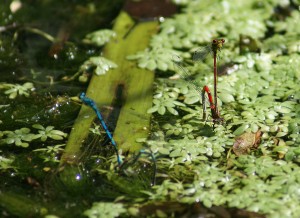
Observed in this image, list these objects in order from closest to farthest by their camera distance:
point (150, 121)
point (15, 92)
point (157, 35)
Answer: point (150, 121), point (15, 92), point (157, 35)

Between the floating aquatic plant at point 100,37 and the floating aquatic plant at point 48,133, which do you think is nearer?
the floating aquatic plant at point 48,133

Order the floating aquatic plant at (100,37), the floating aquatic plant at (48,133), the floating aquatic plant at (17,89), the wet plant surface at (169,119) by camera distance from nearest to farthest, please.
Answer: the wet plant surface at (169,119) < the floating aquatic plant at (48,133) < the floating aquatic plant at (17,89) < the floating aquatic plant at (100,37)

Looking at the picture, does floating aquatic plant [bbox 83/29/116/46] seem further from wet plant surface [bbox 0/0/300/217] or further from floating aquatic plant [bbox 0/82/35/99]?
floating aquatic plant [bbox 0/82/35/99]

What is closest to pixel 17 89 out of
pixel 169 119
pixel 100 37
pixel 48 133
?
pixel 48 133

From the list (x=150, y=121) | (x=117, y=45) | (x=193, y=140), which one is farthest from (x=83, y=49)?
(x=193, y=140)

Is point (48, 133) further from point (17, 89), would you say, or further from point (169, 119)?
point (169, 119)

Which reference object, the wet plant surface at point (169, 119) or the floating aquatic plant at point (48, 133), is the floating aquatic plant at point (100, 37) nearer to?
the wet plant surface at point (169, 119)

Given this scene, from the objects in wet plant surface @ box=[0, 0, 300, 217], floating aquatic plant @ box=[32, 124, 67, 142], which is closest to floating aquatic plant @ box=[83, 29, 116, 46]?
wet plant surface @ box=[0, 0, 300, 217]

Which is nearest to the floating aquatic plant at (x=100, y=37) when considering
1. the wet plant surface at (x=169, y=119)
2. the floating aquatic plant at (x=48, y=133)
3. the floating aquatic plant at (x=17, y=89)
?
the wet plant surface at (x=169, y=119)

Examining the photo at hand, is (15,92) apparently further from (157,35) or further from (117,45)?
(157,35)
